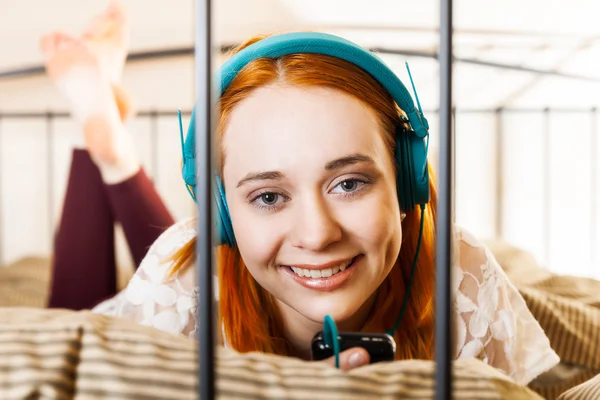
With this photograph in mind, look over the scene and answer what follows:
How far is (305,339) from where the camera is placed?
0.80m

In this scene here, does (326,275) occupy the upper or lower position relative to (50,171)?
lower

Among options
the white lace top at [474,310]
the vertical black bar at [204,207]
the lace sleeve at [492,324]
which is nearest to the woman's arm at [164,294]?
the white lace top at [474,310]

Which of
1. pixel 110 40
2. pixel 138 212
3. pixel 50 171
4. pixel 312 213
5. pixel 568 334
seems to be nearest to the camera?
pixel 312 213

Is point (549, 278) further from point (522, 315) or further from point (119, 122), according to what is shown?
point (119, 122)

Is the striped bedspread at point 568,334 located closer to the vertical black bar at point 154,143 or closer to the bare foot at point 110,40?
the bare foot at point 110,40

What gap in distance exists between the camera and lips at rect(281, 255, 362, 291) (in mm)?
691

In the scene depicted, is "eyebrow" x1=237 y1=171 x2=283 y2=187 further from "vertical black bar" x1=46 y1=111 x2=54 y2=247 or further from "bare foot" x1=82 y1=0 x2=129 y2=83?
"vertical black bar" x1=46 y1=111 x2=54 y2=247

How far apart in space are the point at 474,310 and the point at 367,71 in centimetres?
39

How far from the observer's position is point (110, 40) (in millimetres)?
1487

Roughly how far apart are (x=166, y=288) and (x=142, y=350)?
18.1 inches

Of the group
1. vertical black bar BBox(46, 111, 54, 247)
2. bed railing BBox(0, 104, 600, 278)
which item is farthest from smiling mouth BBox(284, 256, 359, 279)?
vertical black bar BBox(46, 111, 54, 247)

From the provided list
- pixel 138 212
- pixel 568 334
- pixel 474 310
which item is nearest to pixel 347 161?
pixel 474 310

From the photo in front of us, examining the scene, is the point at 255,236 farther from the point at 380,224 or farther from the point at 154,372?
the point at 154,372

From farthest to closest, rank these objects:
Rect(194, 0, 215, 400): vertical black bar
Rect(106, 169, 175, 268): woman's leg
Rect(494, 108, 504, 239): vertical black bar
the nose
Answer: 1. Rect(494, 108, 504, 239): vertical black bar
2. Rect(106, 169, 175, 268): woman's leg
3. the nose
4. Rect(194, 0, 215, 400): vertical black bar
